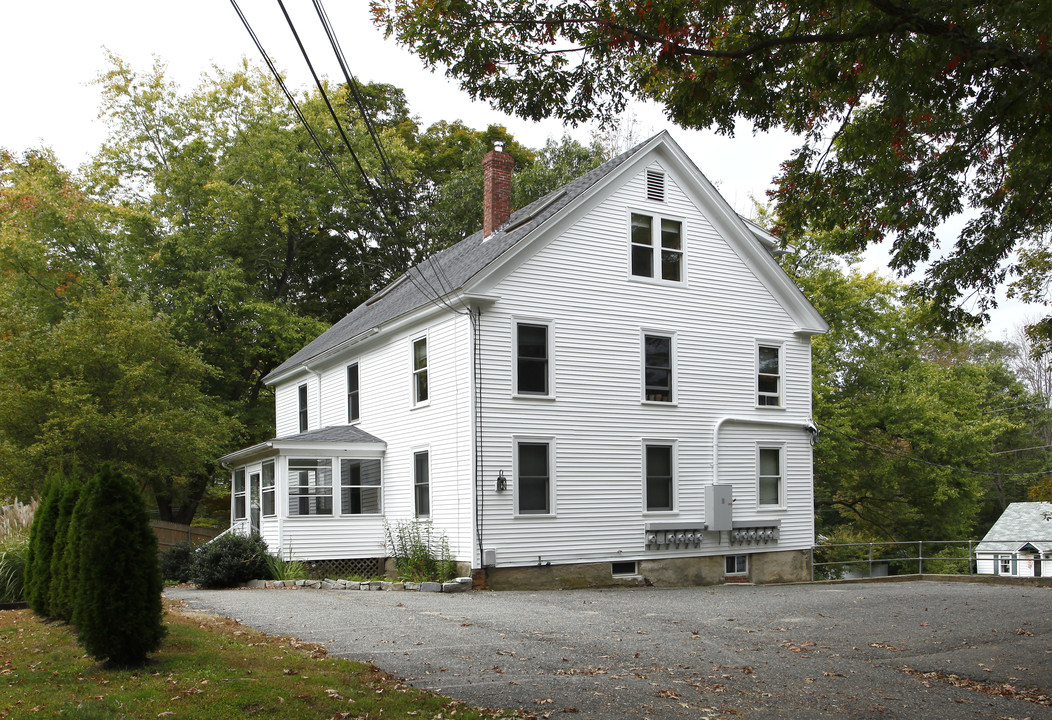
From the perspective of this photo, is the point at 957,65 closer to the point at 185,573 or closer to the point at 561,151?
the point at 185,573

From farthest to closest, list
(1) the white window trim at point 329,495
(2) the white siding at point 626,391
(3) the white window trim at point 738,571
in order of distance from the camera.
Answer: (3) the white window trim at point 738,571 → (1) the white window trim at point 329,495 → (2) the white siding at point 626,391

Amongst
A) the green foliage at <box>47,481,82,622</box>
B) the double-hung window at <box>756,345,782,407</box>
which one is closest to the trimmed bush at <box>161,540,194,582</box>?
the green foliage at <box>47,481,82,622</box>

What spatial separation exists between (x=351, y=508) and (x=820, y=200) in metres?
15.1

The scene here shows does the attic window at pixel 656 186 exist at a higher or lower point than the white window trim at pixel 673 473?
higher

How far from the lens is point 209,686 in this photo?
7.55 meters

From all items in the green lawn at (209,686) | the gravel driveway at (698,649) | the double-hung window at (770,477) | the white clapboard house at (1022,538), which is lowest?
the white clapboard house at (1022,538)

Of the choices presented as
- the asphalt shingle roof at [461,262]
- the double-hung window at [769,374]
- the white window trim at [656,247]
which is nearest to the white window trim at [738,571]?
the double-hung window at [769,374]

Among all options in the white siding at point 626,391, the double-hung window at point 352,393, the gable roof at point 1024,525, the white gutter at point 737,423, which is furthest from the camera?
the gable roof at point 1024,525

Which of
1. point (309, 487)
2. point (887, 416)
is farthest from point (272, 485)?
point (887, 416)

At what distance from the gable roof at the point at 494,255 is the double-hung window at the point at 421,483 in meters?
3.32

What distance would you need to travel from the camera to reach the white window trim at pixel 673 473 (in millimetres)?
20625

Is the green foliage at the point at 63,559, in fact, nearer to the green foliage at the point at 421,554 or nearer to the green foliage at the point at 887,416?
the green foliage at the point at 421,554

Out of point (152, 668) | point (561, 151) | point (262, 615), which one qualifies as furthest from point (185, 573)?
point (561, 151)

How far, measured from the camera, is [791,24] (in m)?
9.57
